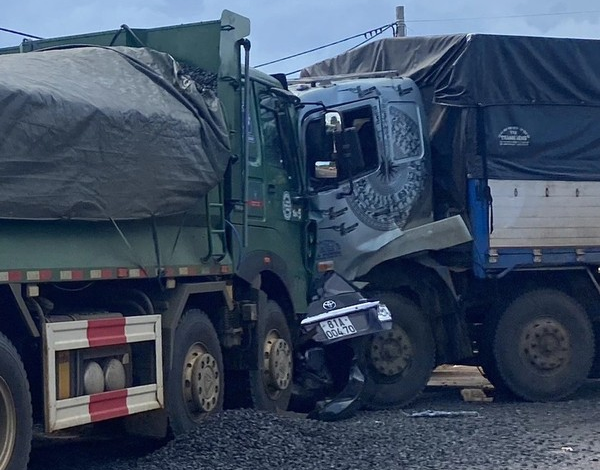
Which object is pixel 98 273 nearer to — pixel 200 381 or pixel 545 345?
pixel 200 381

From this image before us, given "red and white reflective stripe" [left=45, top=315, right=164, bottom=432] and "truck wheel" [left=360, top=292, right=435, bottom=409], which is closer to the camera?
"red and white reflective stripe" [left=45, top=315, right=164, bottom=432]

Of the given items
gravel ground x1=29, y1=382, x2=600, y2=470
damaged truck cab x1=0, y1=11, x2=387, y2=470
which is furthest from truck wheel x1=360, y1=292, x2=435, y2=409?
gravel ground x1=29, y1=382, x2=600, y2=470

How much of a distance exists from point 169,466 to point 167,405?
0.71 meters

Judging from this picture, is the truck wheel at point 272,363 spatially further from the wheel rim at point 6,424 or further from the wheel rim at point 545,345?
the wheel rim at point 6,424

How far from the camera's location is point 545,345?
12.4 meters

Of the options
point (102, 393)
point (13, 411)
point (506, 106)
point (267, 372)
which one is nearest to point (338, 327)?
point (267, 372)

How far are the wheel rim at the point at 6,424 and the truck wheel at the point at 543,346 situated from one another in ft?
21.8

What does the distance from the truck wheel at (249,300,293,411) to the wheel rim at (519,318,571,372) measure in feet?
10.1

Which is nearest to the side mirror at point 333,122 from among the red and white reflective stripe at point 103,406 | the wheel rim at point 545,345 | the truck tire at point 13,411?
the wheel rim at point 545,345

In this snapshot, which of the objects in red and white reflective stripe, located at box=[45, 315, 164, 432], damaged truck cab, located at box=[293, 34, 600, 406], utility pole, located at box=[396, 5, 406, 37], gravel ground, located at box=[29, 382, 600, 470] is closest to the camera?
red and white reflective stripe, located at box=[45, 315, 164, 432]

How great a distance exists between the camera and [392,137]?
12.0 meters

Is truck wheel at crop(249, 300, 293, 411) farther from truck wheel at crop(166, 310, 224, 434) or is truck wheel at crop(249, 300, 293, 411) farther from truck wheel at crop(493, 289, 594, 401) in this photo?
truck wheel at crop(493, 289, 594, 401)

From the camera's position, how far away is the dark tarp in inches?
479

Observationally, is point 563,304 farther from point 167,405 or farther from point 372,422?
point 167,405
